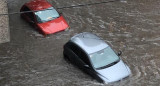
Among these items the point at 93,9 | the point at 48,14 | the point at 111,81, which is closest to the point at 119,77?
the point at 111,81

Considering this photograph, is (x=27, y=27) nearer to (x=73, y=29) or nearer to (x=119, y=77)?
(x=73, y=29)

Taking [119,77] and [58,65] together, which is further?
[58,65]

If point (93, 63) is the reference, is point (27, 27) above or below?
below

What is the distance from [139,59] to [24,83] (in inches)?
238

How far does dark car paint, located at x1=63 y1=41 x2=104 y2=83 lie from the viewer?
12.7 metres

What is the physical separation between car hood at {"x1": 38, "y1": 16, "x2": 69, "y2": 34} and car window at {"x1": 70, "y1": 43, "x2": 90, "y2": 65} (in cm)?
308

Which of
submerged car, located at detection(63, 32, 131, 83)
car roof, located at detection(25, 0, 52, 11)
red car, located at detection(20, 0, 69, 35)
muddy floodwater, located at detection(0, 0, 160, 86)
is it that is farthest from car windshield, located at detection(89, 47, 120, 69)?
car roof, located at detection(25, 0, 52, 11)

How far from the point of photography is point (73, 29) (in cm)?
1762

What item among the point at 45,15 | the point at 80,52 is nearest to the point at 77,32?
the point at 45,15

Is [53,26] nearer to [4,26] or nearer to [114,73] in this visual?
[4,26]

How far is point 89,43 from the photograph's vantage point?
13477 mm

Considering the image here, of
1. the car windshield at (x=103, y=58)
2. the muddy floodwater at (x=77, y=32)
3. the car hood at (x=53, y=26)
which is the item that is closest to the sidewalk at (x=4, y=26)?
the muddy floodwater at (x=77, y=32)

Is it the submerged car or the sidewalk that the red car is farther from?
the submerged car

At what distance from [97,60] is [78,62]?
1078 millimetres
